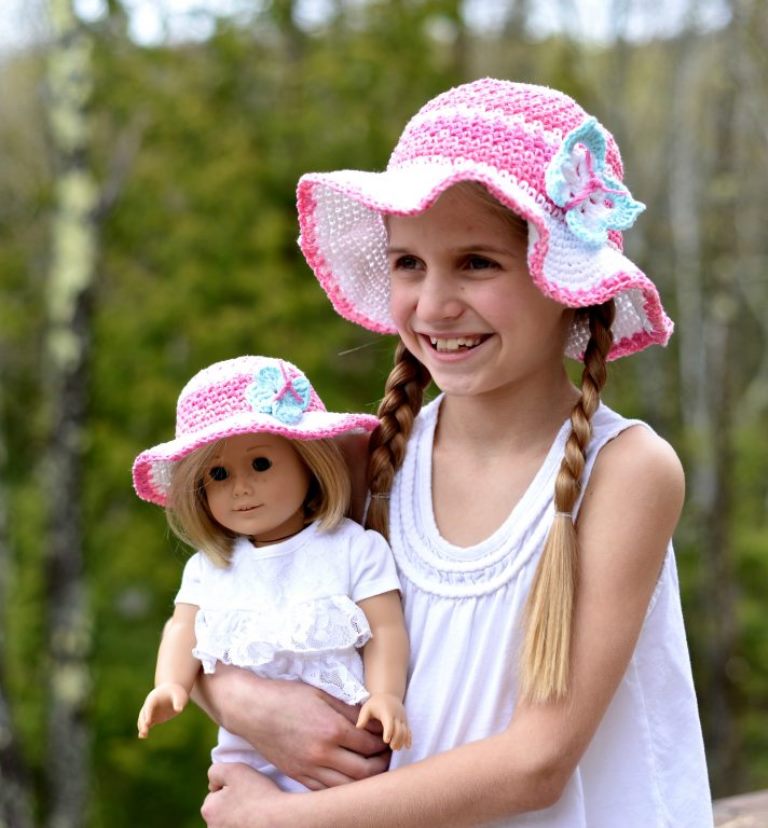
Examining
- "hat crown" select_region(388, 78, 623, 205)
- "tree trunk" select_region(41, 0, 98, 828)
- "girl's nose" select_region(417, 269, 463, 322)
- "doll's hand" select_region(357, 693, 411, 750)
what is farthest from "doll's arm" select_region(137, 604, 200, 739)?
"tree trunk" select_region(41, 0, 98, 828)

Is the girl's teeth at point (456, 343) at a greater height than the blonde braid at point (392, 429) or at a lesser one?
greater

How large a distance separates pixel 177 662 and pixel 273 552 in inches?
11.6

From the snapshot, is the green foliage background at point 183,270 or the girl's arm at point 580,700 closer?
the girl's arm at point 580,700

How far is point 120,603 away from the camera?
10945 mm

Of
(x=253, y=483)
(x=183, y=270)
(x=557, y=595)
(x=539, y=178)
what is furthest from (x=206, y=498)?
(x=183, y=270)

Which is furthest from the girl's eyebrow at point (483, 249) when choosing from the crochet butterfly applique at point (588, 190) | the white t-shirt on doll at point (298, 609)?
the white t-shirt on doll at point (298, 609)

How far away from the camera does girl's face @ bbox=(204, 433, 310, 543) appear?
223 cm

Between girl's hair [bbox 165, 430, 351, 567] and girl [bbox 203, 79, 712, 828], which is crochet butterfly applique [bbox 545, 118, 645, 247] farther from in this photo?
girl's hair [bbox 165, 430, 351, 567]

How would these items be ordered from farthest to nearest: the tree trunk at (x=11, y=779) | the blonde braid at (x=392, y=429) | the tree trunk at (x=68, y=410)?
the tree trunk at (x=68, y=410)
the tree trunk at (x=11, y=779)
the blonde braid at (x=392, y=429)

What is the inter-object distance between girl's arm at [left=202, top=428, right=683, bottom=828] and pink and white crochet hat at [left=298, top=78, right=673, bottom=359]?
0.97 ft

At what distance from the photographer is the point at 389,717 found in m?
2.08

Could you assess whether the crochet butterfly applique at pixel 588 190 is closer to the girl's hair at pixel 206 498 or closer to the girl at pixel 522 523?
the girl at pixel 522 523

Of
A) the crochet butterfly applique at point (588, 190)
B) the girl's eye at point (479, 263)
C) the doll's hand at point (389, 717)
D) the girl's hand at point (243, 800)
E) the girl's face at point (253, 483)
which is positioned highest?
the crochet butterfly applique at point (588, 190)

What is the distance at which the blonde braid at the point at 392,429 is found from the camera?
2340 mm
